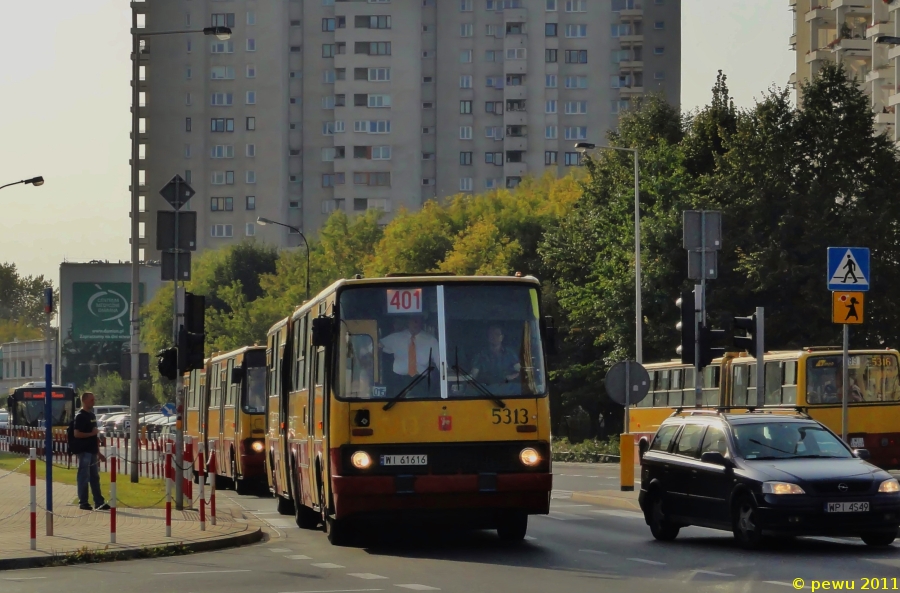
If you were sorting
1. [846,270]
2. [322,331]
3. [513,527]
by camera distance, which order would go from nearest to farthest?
1. [322,331]
2. [513,527]
3. [846,270]

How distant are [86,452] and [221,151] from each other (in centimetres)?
11934

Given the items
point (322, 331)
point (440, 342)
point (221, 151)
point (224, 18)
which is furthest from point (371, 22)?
point (440, 342)

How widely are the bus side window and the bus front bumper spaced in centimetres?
1841

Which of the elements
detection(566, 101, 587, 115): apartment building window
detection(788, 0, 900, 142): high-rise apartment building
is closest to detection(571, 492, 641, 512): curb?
detection(788, 0, 900, 142): high-rise apartment building

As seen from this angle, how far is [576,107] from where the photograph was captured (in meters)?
145

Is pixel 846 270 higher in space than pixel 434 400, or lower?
higher

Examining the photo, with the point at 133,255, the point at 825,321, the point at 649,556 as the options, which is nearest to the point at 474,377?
the point at 649,556

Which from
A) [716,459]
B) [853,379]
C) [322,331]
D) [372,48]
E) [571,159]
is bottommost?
[716,459]

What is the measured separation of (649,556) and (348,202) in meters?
127

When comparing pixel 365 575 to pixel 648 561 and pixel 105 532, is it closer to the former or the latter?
pixel 648 561

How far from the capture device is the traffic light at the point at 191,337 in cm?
2398

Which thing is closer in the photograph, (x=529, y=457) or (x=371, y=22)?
(x=529, y=457)

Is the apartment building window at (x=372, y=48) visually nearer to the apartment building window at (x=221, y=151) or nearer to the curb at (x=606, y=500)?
the apartment building window at (x=221, y=151)

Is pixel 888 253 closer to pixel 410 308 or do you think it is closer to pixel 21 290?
pixel 410 308
